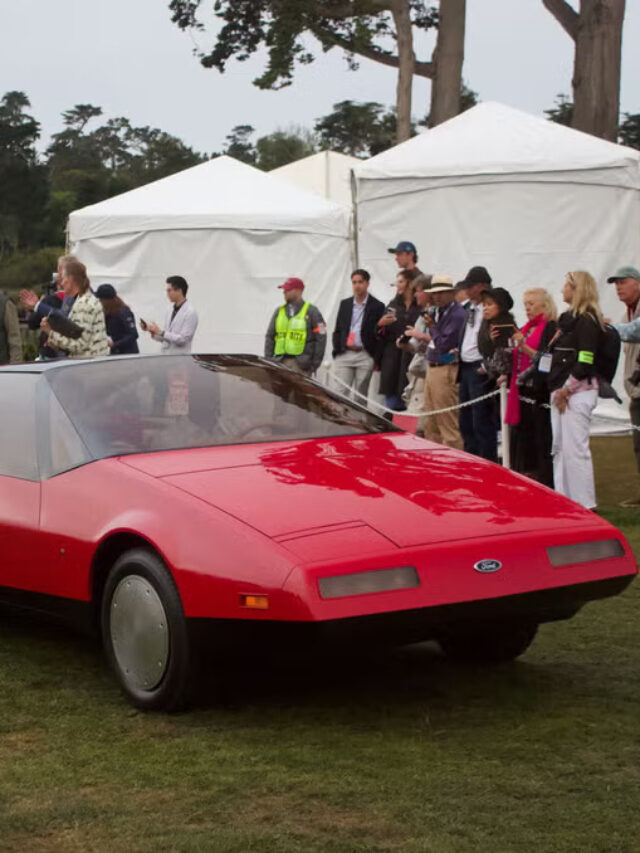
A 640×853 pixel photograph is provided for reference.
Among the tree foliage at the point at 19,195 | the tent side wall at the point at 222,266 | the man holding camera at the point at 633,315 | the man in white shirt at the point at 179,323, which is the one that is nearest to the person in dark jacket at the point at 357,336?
the man in white shirt at the point at 179,323

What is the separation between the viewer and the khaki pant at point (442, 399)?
40.2 feet

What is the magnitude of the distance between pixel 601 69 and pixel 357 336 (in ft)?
37.3

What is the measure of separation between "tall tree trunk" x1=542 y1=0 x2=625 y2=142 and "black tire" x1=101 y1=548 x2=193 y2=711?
1988 centimetres

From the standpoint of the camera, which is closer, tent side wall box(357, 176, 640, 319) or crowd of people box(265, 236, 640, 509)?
crowd of people box(265, 236, 640, 509)

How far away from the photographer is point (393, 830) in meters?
3.75

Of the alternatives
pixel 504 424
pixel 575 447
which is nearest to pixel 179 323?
pixel 504 424

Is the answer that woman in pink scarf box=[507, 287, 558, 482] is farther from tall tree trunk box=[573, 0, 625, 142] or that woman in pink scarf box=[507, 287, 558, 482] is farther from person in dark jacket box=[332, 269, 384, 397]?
tall tree trunk box=[573, 0, 625, 142]

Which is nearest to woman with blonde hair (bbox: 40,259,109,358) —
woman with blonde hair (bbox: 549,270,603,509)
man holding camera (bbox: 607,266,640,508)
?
woman with blonde hair (bbox: 549,270,603,509)

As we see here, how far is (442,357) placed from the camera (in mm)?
12242

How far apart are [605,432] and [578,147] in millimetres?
3324

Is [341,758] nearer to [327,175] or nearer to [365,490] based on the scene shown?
[365,490]

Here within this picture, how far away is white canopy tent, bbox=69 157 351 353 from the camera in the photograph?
1767 cm

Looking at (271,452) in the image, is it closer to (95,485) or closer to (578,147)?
(95,485)

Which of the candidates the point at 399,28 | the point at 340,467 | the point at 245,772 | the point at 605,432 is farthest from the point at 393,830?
the point at 399,28
